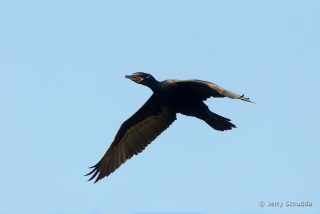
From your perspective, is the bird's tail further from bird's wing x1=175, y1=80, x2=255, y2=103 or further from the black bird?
bird's wing x1=175, y1=80, x2=255, y2=103

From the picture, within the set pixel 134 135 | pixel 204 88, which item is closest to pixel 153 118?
pixel 134 135

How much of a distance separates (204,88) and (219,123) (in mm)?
1536

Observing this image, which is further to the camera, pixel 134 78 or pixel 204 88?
pixel 134 78

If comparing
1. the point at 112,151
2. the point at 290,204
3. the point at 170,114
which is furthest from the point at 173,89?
the point at 290,204

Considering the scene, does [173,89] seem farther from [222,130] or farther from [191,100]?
[222,130]

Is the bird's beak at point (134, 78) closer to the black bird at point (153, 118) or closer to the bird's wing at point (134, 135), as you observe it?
the black bird at point (153, 118)

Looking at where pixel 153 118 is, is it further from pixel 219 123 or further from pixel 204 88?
pixel 204 88

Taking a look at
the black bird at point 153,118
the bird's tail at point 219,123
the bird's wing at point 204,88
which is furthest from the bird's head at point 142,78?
the bird's tail at point 219,123

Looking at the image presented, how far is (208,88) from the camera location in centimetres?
1368

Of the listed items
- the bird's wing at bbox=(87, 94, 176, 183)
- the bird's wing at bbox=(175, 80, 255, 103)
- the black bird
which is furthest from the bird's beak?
the bird's wing at bbox=(87, 94, 176, 183)

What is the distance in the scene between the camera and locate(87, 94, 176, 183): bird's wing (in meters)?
16.2

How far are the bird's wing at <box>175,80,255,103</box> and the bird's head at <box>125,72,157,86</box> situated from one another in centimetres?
70

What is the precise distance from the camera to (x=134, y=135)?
16328 millimetres

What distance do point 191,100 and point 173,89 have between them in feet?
1.79
